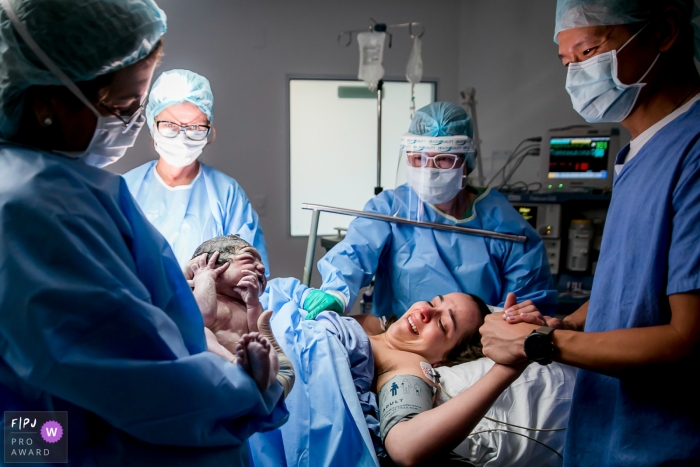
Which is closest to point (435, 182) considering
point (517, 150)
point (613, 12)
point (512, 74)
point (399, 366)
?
point (399, 366)

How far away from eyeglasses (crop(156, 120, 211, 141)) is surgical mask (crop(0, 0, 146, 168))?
1.32 meters

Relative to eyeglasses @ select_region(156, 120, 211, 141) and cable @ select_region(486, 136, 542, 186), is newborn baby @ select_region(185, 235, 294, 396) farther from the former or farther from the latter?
cable @ select_region(486, 136, 542, 186)

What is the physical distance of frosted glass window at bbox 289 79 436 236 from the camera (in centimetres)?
419

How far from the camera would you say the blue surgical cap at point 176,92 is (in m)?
2.13

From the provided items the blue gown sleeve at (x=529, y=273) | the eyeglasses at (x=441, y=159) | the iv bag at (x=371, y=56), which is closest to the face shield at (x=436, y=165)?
the eyeglasses at (x=441, y=159)

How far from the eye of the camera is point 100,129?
71 cm

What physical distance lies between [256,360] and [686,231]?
765 millimetres

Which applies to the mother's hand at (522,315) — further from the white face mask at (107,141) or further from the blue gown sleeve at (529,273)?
the white face mask at (107,141)

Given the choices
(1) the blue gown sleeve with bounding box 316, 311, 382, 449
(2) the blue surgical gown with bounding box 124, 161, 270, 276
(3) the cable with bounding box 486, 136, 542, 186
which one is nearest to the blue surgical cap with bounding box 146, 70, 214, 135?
(2) the blue surgical gown with bounding box 124, 161, 270, 276

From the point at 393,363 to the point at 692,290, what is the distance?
86 centimetres

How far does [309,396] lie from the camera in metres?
1.35

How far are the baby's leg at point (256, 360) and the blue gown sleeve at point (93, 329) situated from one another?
84 mm

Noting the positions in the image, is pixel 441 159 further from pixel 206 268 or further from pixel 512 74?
pixel 512 74

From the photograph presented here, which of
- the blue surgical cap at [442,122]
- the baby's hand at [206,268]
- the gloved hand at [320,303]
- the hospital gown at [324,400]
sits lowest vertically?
the hospital gown at [324,400]
